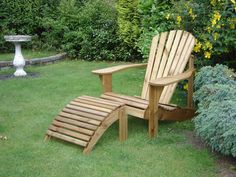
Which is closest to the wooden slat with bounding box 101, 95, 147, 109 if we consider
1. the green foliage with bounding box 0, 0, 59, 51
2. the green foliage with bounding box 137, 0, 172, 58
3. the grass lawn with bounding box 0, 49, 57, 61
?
the green foliage with bounding box 137, 0, 172, 58

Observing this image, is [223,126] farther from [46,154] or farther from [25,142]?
[25,142]

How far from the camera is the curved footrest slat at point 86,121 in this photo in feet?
11.2

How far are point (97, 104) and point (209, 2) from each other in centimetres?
208

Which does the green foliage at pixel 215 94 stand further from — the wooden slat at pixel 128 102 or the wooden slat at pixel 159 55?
the wooden slat at pixel 159 55

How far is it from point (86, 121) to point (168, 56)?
5.15 feet

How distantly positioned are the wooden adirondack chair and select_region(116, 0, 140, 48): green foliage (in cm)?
276

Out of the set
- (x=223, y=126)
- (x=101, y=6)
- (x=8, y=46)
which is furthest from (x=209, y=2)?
(x=8, y=46)

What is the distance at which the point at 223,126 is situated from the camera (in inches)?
116

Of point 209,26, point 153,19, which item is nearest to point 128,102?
point 209,26

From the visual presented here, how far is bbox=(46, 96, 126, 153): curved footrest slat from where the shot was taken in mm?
3400

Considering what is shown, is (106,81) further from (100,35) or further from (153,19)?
(100,35)

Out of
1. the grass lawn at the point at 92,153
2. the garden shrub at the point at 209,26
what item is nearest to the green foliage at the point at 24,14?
the grass lawn at the point at 92,153

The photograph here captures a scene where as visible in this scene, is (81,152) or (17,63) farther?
(17,63)

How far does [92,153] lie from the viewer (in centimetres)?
340
